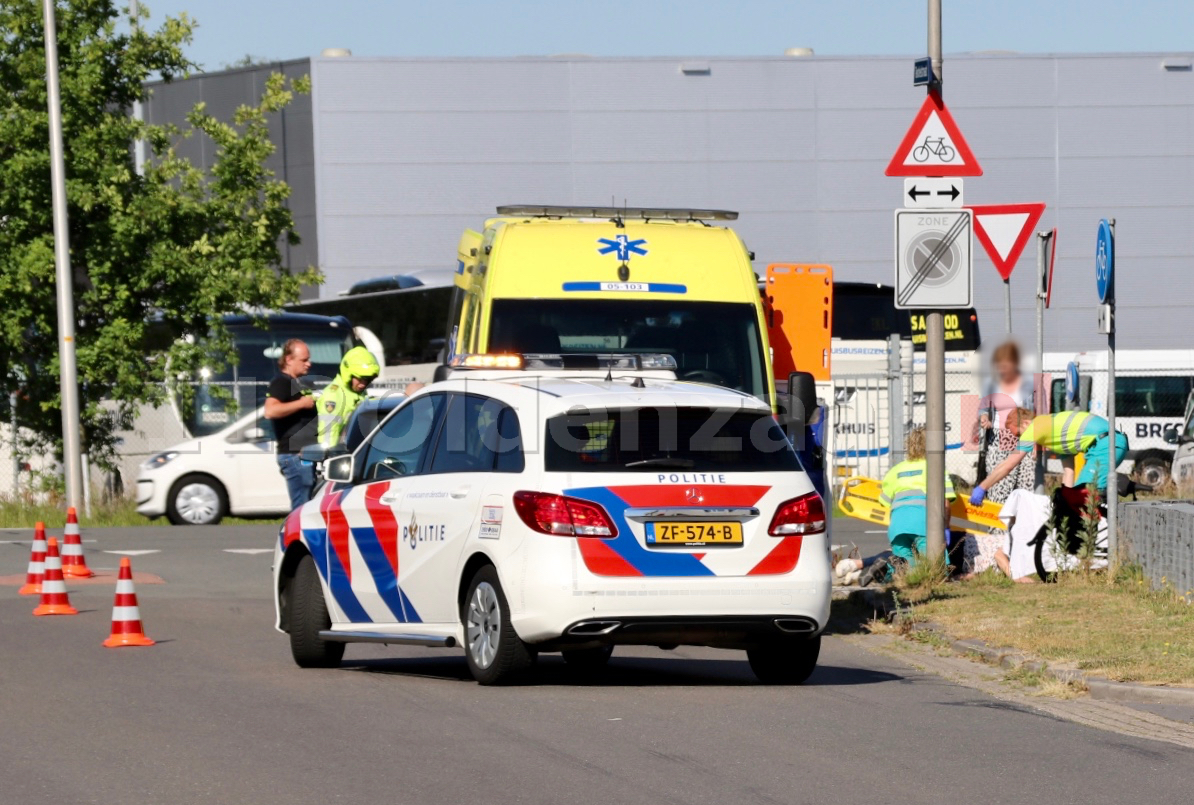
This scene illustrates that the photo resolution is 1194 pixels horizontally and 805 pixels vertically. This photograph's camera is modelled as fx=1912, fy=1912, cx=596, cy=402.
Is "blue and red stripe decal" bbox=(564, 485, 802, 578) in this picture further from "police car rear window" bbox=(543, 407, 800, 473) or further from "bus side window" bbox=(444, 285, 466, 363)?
"bus side window" bbox=(444, 285, 466, 363)

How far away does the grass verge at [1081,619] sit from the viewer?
33.0 ft

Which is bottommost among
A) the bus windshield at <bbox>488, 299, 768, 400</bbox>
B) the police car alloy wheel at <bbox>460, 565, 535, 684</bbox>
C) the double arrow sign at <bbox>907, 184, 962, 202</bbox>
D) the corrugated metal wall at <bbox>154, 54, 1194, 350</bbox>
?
the police car alloy wheel at <bbox>460, 565, 535, 684</bbox>

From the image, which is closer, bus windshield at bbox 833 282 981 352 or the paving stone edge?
the paving stone edge

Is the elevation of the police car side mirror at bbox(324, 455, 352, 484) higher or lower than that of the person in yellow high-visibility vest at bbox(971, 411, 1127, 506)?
higher

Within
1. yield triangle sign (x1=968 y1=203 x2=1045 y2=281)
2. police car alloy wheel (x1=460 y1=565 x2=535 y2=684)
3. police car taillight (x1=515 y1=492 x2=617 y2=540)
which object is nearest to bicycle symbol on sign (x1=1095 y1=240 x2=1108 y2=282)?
yield triangle sign (x1=968 y1=203 x2=1045 y2=281)

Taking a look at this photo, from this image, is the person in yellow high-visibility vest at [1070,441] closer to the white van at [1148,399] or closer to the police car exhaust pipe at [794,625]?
the police car exhaust pipe at [794,625]

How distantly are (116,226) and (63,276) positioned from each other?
1538 mm

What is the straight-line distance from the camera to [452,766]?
7.32 m

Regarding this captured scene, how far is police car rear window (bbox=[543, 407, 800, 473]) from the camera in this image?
948cm

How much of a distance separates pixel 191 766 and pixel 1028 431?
953 centimetres

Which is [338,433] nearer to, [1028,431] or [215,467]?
[1028,431]

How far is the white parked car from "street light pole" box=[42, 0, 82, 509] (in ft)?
3.43

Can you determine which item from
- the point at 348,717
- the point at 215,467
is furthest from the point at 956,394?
the point at 348,717

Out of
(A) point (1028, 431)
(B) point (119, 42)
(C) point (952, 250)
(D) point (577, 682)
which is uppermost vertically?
(B) point (119, 42)
